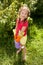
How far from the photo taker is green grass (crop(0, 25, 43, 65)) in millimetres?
5086

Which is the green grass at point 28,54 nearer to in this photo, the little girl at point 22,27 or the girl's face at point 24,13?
the little girl at point 22,27

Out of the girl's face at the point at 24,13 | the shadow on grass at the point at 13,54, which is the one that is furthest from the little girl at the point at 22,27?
the shadow on grass at the point at 13,54

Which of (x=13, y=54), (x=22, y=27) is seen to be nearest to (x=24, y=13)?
(x=22, y=27)

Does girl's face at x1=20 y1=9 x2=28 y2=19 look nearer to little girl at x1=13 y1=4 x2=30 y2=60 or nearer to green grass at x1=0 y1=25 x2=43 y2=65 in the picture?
little girl at x1=13 y1=4 x2=30 y2=60

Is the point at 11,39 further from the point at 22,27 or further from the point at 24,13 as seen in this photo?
the point at 24,13

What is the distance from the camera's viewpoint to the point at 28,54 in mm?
5305

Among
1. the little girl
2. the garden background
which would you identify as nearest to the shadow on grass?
the garden background

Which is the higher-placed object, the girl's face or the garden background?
the girl's face

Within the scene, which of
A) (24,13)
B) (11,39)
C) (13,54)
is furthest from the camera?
(11,39)

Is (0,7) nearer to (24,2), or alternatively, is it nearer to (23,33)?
(24,2)

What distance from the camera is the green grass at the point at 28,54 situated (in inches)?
200

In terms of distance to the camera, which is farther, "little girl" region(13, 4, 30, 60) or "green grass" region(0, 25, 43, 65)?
"green grass" region(0, 25, 43, 65)

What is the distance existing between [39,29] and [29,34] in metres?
0.37

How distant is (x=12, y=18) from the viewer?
5.45 metres
